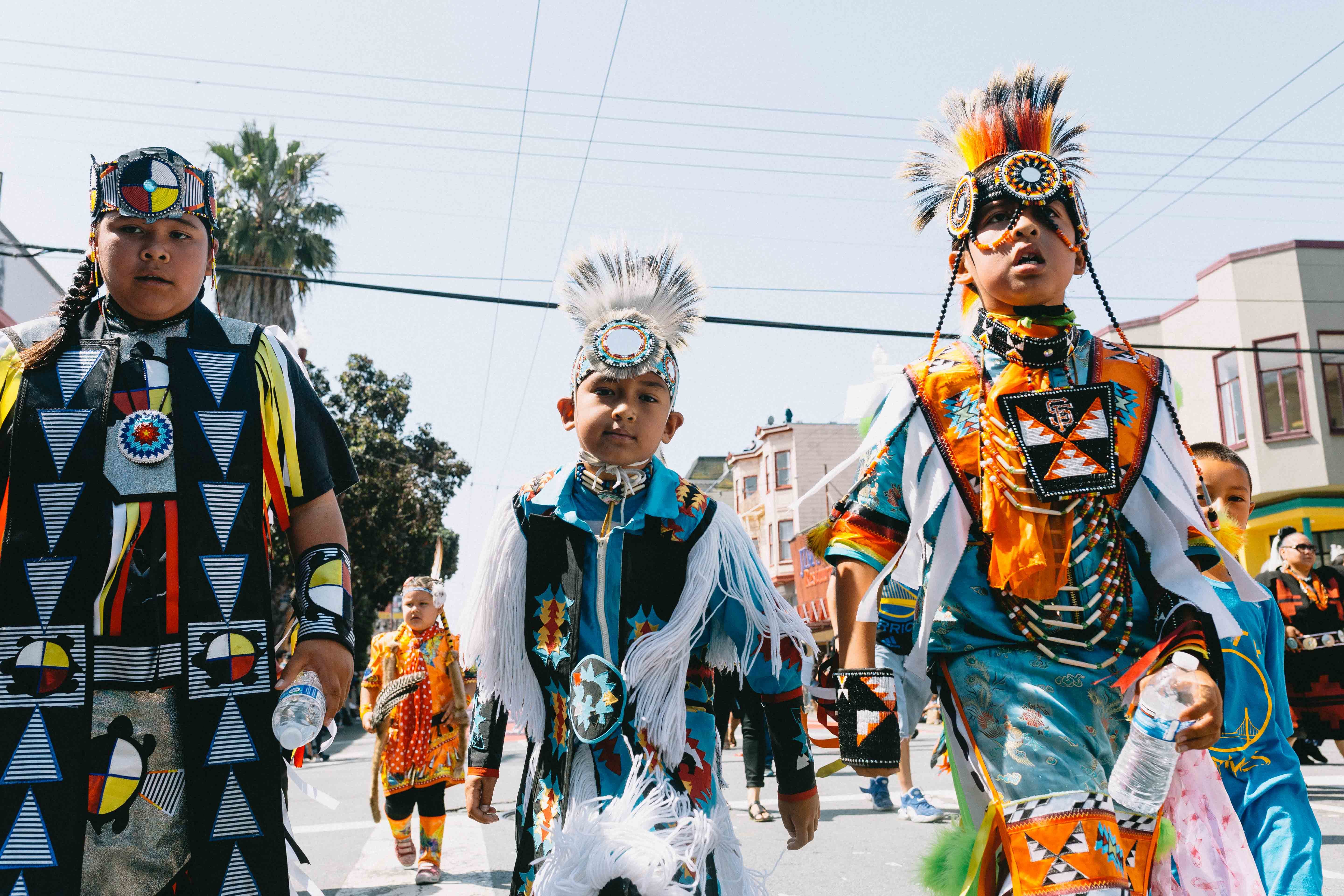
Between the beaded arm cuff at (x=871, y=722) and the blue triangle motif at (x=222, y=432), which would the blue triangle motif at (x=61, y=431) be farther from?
the beaded arm cuff at (x=871, y=722)

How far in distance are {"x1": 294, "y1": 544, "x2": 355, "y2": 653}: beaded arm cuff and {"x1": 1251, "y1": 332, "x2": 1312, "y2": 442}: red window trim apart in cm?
2643

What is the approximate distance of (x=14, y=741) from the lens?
2.50 metres

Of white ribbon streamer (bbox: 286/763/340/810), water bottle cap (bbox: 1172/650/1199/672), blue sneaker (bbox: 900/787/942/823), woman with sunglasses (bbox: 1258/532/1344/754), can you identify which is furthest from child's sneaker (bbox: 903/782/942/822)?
white ribbon streamer (bbox: 286/763/340/810)

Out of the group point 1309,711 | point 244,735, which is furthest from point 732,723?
point 244,735

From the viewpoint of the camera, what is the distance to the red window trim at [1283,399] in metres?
25.5

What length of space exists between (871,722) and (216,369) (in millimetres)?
1796

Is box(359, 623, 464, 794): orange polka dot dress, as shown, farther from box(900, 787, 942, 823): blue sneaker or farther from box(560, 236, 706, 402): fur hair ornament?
box(560, 236, 706, 402): fur hair ornament

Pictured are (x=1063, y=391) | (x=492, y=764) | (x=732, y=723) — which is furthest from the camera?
(x=732, y=723)

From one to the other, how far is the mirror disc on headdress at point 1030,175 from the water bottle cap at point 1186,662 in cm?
127

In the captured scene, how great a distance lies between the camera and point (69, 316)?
9.48 feet

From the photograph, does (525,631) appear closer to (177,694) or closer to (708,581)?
(708,581)

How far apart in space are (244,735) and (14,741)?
0.45m

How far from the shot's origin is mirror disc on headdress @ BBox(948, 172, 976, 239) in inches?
132

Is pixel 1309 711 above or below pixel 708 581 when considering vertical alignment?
below
